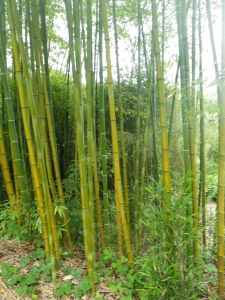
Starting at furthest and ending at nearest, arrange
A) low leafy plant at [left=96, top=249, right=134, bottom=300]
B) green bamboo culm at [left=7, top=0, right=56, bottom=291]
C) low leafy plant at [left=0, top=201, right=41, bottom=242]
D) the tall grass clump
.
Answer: low leafy plant at [left=0, top=201, right=41, bottom=242] → low leafy plant at [left=96, top=249, right=134, bottom=300] → green bamboo culm at [left=7, top=0, right=56, bottom=291] → the tall grass clump

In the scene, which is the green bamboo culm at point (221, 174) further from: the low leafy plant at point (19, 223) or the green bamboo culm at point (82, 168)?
the low leafy plant at point (19, 223)

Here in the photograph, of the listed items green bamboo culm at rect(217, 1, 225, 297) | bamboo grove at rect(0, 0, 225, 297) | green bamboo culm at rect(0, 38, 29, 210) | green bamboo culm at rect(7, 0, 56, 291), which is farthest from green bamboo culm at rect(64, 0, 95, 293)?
green bamboo culm at rect(217, 1, 225, 297)

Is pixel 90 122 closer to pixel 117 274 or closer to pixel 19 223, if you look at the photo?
pixel 19 223

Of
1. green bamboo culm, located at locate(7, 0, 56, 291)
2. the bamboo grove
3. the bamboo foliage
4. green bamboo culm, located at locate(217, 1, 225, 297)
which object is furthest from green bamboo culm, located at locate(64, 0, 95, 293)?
green bamboo culm, located at locate(217, 1, 225, 297)

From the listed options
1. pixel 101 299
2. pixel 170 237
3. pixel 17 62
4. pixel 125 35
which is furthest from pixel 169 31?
pixel 101 299

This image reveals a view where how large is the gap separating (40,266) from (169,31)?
8.54 ft

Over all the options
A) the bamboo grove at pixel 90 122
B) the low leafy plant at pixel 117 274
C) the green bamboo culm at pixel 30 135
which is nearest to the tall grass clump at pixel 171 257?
the bamboo grove at pixel 90 122

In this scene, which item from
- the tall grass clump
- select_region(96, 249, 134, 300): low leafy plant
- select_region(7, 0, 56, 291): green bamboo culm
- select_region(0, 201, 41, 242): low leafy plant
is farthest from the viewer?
select_region(0, 201, 41, 242): low leafy plant

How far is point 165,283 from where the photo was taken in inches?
60.6

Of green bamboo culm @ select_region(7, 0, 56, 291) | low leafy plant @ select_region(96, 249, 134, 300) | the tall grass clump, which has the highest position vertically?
green bamboo culm @ select_region(7, 0, 56, 291)

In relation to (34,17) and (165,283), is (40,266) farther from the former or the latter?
(34,17)

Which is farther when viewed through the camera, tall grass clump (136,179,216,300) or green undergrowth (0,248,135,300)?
green undergrowth (0,248,135,300)

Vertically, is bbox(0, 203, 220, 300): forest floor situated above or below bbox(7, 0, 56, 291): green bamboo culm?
below

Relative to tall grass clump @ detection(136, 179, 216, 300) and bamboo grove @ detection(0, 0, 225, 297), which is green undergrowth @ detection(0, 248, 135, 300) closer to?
bamboo grove @ detection(0, 0, 225, 297)
